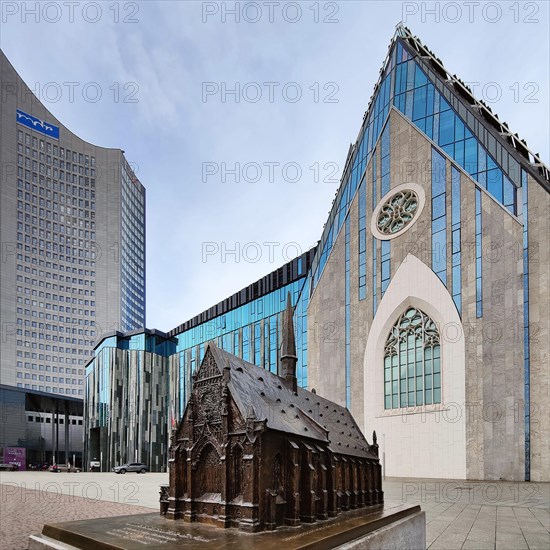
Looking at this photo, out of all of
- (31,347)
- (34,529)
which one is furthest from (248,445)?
(31,347)

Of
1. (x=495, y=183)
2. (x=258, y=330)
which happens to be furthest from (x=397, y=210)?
(x=258, y=330)

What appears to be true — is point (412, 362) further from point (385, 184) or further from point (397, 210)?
point (385, 184)

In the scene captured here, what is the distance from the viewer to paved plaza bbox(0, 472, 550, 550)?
58.9 ft

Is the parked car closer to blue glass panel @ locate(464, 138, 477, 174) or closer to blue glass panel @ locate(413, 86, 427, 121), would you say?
blue glass panel @ locate(464, 138, 477, 174)

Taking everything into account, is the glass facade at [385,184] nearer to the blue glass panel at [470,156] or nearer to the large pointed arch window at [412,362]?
the large pointed arch window at [412,362]

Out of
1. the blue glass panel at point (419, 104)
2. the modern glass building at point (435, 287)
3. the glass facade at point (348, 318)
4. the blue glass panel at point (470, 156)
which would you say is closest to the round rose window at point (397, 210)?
the modern glass building at point (435, 287)

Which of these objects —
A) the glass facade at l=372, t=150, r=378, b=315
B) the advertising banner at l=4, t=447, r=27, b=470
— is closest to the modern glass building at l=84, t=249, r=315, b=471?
the advertising banner at l=4, t=447, r=27, b=470

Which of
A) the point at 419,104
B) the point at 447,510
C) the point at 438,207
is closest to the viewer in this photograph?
the point at 447,510

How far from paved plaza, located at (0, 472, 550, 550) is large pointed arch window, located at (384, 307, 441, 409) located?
31.1ft

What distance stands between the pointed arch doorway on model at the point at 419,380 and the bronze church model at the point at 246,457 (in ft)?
105

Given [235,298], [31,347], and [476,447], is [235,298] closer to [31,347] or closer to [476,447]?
[476,447]

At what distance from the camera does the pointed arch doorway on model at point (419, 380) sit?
144ft

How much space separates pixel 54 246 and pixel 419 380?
425 ft

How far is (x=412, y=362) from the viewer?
48531mm
